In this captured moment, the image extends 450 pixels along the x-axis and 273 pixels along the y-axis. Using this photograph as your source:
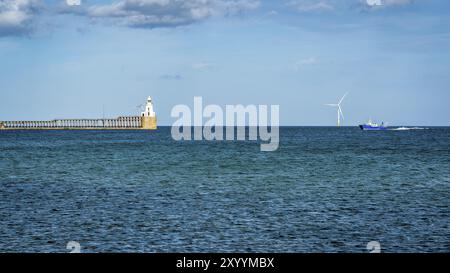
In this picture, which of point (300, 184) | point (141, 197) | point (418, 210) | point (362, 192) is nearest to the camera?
point (418, 210)

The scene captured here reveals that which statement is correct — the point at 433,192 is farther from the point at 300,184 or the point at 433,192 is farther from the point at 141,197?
the point at 141,197

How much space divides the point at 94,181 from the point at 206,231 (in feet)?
106

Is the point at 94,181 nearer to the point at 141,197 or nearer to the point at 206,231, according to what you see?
the point at 141,197

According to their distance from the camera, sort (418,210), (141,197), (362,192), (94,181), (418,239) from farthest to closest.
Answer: (94,181), (362,192), (141,197), (418,210), (418,239)

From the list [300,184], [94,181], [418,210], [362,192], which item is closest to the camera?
[418,210]

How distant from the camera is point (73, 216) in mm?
36094
